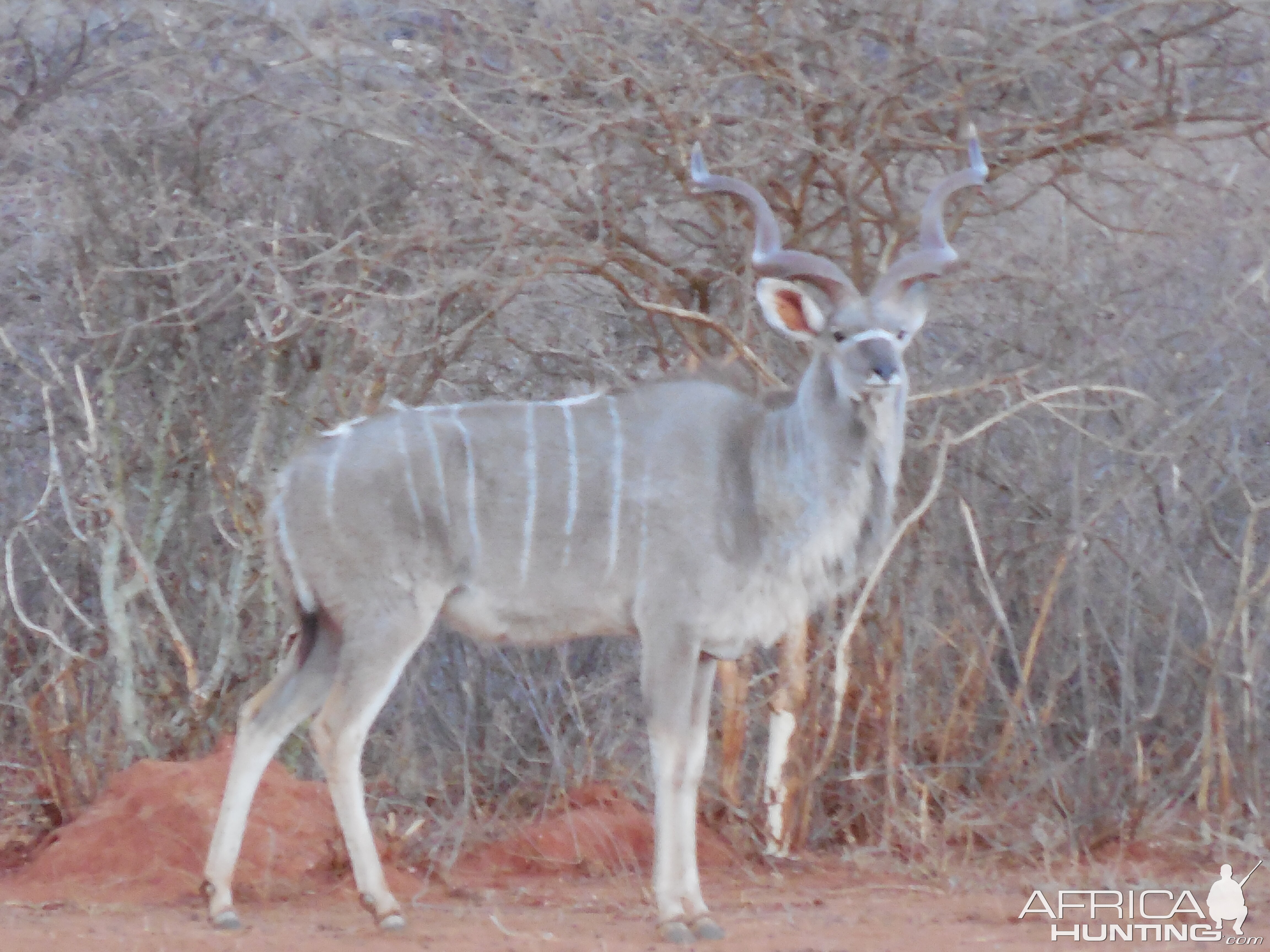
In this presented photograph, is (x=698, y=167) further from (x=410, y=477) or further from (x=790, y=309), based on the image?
(x=410, y=477)

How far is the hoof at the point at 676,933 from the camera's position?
374 cm

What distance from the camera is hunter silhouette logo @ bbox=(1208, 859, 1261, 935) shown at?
12.5 feet

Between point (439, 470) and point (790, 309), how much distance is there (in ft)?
3.05

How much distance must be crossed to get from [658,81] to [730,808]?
2.10 meters

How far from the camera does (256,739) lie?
411cm

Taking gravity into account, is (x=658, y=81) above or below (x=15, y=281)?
above

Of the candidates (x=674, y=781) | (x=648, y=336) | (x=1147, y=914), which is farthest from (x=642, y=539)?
(x=648, y=336)

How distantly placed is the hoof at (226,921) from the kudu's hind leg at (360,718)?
0.93 ft

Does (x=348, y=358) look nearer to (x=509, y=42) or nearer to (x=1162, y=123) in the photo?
(x=509, y=42)

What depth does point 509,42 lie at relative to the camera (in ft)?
16.3

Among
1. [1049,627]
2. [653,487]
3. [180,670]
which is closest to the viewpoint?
[653,487]

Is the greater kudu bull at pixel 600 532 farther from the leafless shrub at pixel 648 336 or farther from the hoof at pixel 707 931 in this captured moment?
the leafless shrub at pixel 648 336

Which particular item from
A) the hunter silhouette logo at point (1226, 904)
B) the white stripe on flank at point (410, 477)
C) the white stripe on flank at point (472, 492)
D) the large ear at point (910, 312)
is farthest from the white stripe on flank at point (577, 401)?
the hunter silhouette logo at point (1226, 904)

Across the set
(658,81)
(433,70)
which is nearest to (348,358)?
(433,70)
